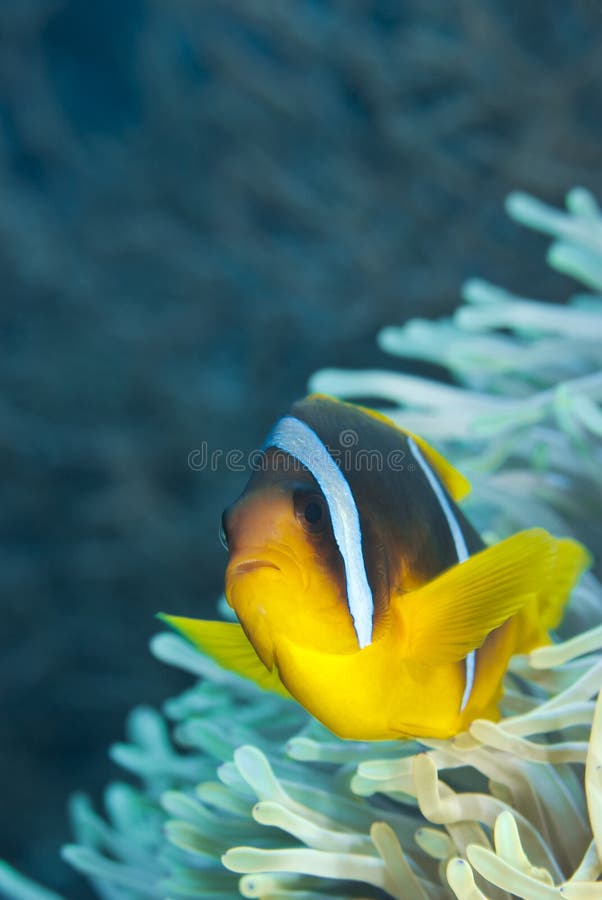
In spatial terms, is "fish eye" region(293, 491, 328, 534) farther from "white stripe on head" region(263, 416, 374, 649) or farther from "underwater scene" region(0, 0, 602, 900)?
"underwater scene" region(0, 0, 602, 900)

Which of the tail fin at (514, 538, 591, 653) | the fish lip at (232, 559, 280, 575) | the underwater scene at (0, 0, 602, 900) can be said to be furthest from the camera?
the underwater scene at (0, 0, 602, 900)

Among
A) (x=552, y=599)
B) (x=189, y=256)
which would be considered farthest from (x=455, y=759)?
(x=189, y=256)

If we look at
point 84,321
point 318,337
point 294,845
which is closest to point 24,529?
point 84,321

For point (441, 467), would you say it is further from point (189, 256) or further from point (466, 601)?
point (189, 256)

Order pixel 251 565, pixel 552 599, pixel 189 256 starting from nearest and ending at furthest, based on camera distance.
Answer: pixel 251 565 → pixel 552 599 → pixel 189 256

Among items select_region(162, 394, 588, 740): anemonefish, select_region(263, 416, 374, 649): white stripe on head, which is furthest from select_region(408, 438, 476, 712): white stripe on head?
select_region(263, 416, 374, 649): white stripe on head

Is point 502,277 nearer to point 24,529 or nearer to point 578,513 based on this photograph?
point 578,513

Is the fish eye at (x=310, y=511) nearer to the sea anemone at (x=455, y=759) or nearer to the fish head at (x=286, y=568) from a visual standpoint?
the fish head at (x=286, y=568)

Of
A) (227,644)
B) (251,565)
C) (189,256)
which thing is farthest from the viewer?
(189,256)

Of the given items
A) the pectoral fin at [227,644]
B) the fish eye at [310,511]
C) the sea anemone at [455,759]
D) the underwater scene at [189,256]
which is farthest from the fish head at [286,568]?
the underwater scene at [189,256]
